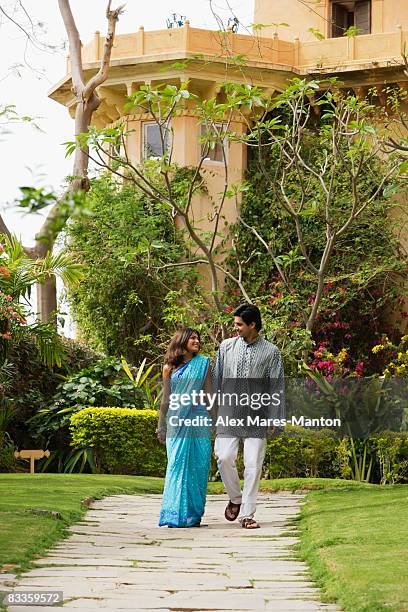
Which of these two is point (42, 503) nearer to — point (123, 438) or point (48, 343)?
point (123, 438)

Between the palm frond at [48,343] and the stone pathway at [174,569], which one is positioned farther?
the palm frond at [48,343]

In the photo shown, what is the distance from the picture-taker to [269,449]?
14781mm

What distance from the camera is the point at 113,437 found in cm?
1563

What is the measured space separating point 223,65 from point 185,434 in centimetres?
1426

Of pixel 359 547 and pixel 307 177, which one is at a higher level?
pixel 307 177

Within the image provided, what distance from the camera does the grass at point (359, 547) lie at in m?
5.50

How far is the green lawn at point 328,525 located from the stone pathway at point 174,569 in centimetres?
14

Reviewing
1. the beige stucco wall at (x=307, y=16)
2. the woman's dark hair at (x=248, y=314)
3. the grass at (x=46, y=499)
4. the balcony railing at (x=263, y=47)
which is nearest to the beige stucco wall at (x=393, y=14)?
the beige stucco wall at (x=307, y=16)

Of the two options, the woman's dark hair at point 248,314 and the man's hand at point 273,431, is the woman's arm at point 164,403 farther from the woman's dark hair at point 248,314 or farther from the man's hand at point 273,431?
the man's hand at point 273,431

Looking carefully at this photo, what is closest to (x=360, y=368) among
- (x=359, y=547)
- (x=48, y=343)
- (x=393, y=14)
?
(x=48, y=343)

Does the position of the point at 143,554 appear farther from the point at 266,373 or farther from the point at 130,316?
the point at 130,316

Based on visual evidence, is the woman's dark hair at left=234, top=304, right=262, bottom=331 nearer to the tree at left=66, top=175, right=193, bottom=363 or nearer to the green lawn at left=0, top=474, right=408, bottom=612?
the green lawn at left=0, top=474, right=408, bottom=612

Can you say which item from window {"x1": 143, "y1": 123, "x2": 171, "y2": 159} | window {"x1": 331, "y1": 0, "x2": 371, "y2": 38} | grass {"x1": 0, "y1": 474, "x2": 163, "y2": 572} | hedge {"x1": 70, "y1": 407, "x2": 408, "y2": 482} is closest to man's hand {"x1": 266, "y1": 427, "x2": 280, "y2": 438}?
grass {"x1": 0, "y1": 474, "x2": 163, "y2": 572}

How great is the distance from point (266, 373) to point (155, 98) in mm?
5726
